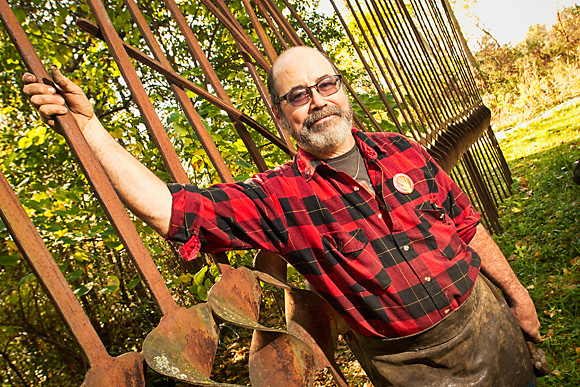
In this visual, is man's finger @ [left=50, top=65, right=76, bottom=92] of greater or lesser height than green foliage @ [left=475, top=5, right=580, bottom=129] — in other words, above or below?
above

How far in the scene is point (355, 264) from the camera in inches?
60.1

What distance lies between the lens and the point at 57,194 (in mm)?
2828

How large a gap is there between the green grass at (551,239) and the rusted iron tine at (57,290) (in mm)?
2671

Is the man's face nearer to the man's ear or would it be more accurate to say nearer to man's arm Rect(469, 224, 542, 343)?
the man's ear

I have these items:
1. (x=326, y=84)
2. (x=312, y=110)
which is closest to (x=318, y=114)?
(x=312, y=110)

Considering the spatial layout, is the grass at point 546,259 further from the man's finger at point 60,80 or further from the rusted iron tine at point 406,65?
the man's finger at point 60,80

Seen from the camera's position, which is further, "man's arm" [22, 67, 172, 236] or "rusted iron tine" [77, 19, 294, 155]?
"rusted iron tine" [77, 19, 294, 155]

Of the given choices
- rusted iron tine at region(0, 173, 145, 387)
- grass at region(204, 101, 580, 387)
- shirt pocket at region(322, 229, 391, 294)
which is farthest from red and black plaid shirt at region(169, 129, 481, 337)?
grass at region(204, 101, 580, 387)

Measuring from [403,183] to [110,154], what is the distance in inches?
41.5

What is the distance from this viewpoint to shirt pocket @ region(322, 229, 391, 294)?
5.02 feet

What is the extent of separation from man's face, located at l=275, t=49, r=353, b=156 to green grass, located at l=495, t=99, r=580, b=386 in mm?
2126

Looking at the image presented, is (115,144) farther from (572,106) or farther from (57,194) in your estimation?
(572,106)

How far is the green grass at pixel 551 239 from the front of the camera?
9.51 ft

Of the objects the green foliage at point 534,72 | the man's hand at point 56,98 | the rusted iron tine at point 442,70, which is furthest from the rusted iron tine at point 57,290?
the green foliage at point 534,72
